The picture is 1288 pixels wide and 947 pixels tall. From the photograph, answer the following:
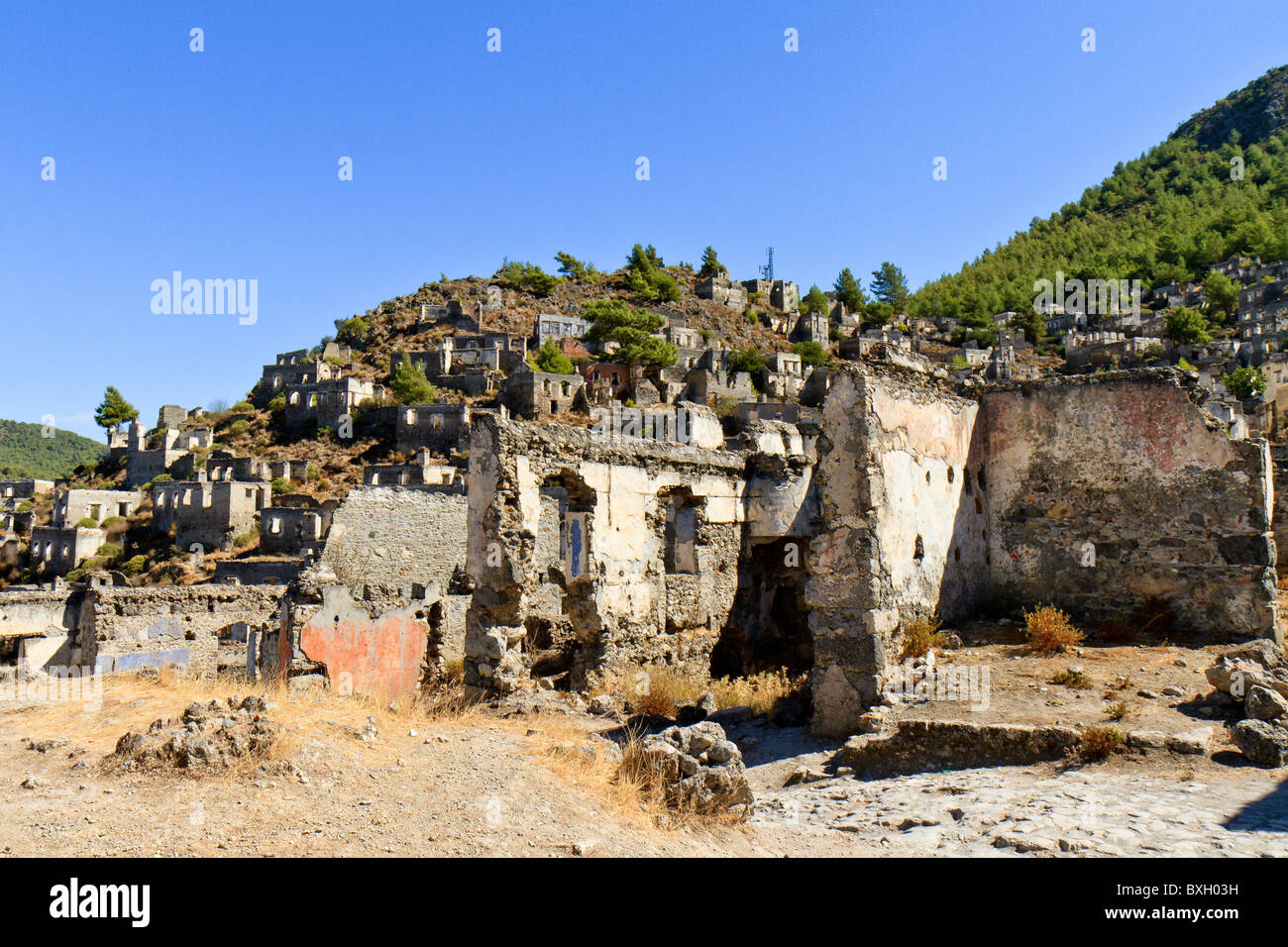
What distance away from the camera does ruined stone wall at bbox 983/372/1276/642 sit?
10273 mm

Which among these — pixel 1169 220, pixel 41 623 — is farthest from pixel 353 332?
pixel 1169 220

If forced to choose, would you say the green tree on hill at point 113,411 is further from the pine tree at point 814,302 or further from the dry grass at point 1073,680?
the dry grass at point 1073,680

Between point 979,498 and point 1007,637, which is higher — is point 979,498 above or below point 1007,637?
above

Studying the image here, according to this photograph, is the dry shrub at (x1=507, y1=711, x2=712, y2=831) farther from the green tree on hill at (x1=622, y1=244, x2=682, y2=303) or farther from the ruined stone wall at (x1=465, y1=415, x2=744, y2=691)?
the green tree on hill at (x1=622, y1=244, x2=682, y2=303)

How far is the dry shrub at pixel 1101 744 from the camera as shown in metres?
6.79

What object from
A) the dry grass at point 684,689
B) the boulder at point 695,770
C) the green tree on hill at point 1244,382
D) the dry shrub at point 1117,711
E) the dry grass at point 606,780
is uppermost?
the green tree on hill at point 1244,382

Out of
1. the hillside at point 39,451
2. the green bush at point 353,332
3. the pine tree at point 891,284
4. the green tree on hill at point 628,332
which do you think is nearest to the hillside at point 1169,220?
the pine tree at point 891,284

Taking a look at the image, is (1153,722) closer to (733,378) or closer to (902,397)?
(902,397)

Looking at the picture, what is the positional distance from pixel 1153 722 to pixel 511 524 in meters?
6.92

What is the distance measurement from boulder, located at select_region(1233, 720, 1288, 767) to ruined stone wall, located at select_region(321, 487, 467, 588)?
40.6 ft

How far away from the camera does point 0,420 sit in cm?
11869

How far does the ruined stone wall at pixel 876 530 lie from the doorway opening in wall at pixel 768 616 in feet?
11.8

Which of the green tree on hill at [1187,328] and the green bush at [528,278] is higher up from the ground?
the green bush at [528,278]

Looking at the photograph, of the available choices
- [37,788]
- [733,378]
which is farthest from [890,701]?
[733,378]
